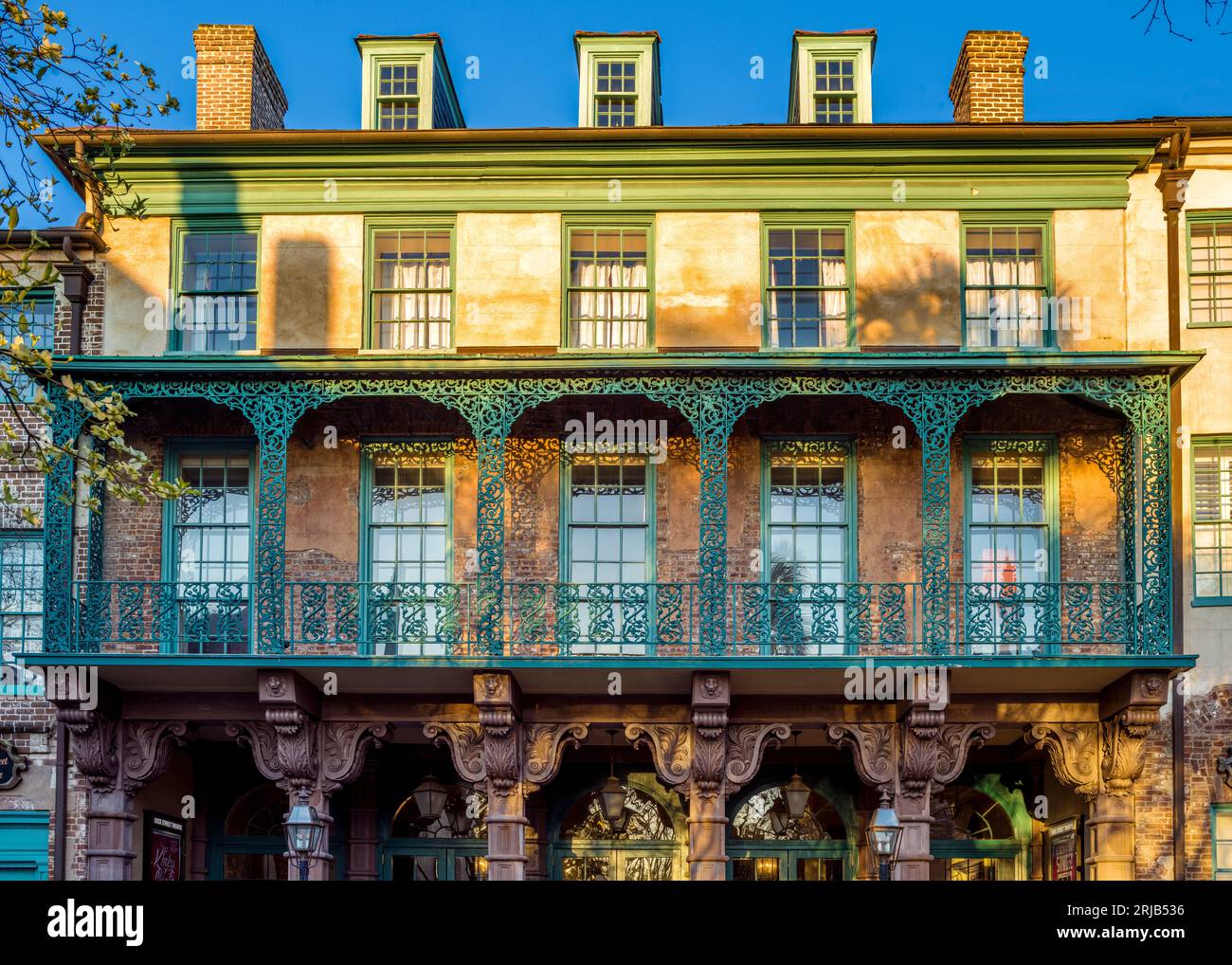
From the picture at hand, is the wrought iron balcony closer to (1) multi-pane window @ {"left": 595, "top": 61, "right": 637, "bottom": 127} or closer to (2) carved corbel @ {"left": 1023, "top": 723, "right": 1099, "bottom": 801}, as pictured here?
(2) carved corbel @ {"left": 1023, "top": 723, "right": 1099, "bottom": 801}

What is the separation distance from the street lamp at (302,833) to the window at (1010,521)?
26.0ft

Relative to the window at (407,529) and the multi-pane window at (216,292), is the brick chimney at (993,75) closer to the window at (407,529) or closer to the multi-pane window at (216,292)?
the window at (407,529)

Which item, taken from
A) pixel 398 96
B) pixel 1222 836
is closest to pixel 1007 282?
pixel 1222 836

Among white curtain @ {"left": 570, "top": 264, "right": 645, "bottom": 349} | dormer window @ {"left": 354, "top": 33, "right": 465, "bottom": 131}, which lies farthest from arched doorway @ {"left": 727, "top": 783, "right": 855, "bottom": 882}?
dormer window @ {"left": 354, "top": 33, "right": 465, "bottom": 131}

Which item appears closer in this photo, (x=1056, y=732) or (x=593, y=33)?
(x=1056, y=732)

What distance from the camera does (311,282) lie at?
18828 mm

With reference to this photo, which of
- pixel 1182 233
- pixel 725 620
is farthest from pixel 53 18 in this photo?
pixel 1182 233

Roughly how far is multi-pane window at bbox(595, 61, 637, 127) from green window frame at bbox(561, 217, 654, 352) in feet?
5.92

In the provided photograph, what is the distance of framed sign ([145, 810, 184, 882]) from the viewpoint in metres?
18.3

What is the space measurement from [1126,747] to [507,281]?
9.38 m

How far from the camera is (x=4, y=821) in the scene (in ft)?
58.8
